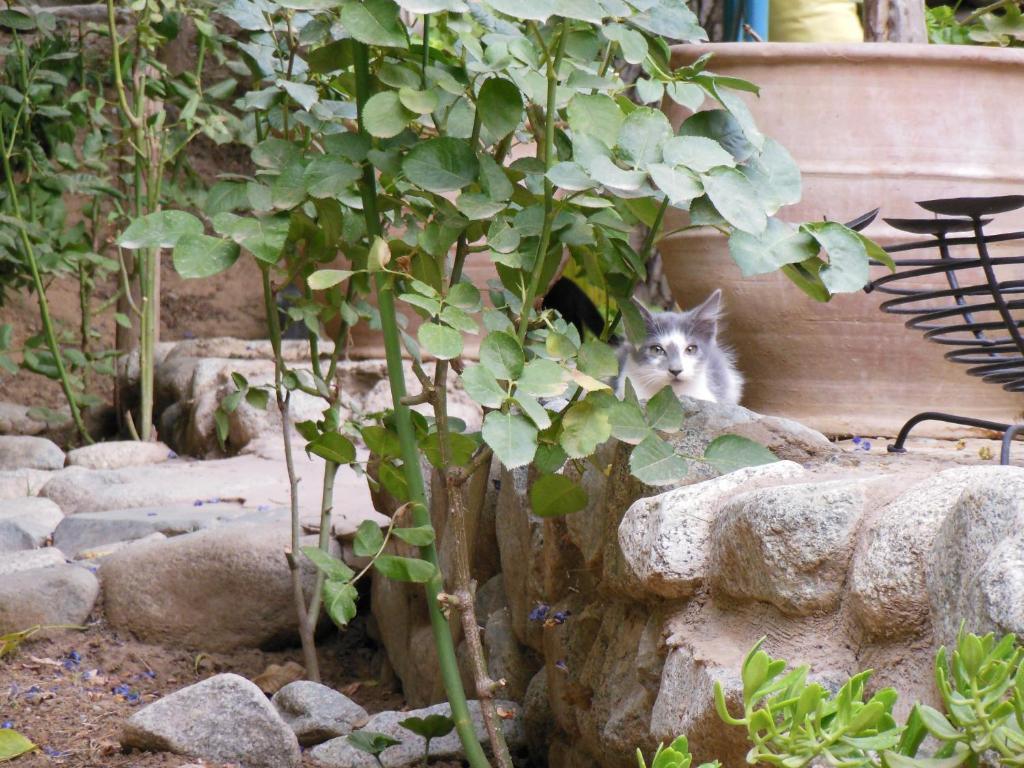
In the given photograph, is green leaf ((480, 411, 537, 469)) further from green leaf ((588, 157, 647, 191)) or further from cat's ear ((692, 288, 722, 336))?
cat's ear ((692, 288, 722, 336))

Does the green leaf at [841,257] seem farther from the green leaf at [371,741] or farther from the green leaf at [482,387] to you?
the green leaf at [371,741]

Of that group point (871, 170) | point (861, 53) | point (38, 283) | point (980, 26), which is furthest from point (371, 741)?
point (38, 283)

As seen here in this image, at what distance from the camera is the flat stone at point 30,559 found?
3137 mm

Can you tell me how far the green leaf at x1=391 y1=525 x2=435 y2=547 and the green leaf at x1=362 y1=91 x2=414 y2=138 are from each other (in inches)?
20.4

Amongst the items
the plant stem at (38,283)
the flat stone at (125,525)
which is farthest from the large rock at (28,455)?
the flat stone at (125,525)

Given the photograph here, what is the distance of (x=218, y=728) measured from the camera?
2.07m

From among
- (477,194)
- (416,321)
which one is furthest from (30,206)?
(477,194)

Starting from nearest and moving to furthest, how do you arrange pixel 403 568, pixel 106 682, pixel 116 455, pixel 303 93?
1. pixel 403 568
2. pixel 303 93
3. pixel 106 682
4. pixel 116 455

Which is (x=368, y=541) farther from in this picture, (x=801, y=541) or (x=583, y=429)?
(x=801, y=541)

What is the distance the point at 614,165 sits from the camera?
4.60ft

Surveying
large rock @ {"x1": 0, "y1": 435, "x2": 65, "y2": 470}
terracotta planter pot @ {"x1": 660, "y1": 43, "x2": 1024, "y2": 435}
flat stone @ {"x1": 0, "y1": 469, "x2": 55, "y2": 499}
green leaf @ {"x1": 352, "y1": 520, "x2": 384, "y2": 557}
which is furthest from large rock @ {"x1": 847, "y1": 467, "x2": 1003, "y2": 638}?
large rock @ {"x1": 0, "y1": 435, "x2": 65, "y2": 470}

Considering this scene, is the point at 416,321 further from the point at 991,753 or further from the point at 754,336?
the point at 991,753

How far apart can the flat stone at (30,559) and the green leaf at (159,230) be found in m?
1.82

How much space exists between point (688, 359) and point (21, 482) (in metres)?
2.60
